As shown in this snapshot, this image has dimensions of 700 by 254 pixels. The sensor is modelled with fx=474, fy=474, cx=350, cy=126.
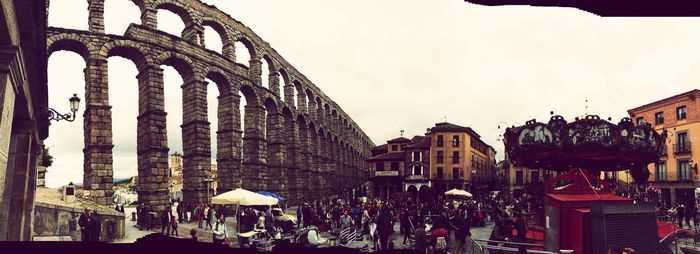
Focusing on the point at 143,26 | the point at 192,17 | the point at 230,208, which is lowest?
the point at 230,208

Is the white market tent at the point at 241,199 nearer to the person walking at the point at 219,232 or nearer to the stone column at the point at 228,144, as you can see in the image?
the person walking at the point at 219,232

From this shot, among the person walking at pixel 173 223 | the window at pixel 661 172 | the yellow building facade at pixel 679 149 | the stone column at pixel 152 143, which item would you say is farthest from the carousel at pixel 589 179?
the window at pixel 661 172

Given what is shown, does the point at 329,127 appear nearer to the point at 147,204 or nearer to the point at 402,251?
the point at 147,204

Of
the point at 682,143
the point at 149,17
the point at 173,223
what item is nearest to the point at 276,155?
the point at 149,17

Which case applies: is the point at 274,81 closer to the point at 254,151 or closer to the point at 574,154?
the point at 254,151

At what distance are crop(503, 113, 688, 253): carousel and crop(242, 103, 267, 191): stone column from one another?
71.8 feet

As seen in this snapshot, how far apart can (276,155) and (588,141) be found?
2871 cm

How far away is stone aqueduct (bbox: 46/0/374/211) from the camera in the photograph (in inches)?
936

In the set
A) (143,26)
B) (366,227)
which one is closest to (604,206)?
(366,227)

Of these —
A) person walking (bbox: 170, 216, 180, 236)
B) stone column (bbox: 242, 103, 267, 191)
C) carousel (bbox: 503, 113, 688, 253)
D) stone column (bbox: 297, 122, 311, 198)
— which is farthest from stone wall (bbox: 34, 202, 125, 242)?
stone column (bbox: 297, 122, 311, 198)

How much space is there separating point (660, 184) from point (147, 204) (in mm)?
40779

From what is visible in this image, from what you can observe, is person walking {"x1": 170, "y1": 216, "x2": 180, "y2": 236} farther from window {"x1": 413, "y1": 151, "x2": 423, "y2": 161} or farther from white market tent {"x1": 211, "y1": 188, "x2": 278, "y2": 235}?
window {"x1": 413, "y1": 151, "x2": 423, "y2": 161}

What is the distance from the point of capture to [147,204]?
2511 centimetres

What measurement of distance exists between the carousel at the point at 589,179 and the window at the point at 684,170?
901 inches
